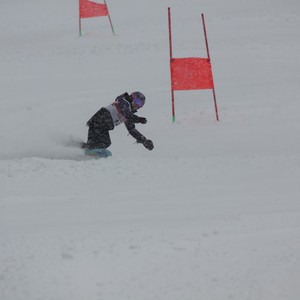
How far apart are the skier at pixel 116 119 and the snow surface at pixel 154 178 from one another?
1.22 feet

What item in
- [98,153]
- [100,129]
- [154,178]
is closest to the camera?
[154,178]

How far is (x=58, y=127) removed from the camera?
860 cm

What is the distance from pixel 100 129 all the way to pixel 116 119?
0.27 meters

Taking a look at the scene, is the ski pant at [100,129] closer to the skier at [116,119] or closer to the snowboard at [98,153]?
the skier at [116,119]

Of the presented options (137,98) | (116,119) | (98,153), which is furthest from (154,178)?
(137,98)

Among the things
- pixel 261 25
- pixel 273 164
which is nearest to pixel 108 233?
pixel 273 164

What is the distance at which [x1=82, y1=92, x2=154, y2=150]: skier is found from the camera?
6961 mm

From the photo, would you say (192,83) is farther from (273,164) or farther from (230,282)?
(230,282)

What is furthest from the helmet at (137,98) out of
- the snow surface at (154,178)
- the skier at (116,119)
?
the snow surface at (154,178)

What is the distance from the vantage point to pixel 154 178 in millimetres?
6250

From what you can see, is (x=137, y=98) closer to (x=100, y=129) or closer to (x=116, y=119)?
(x=116, y=119)

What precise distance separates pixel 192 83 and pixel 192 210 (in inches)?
158

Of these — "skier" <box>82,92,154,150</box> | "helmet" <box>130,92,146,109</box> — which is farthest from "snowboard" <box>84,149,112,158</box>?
"helmet" <box>130,92,146,109</box>

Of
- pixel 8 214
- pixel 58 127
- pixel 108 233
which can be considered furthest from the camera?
pixel 58 127
